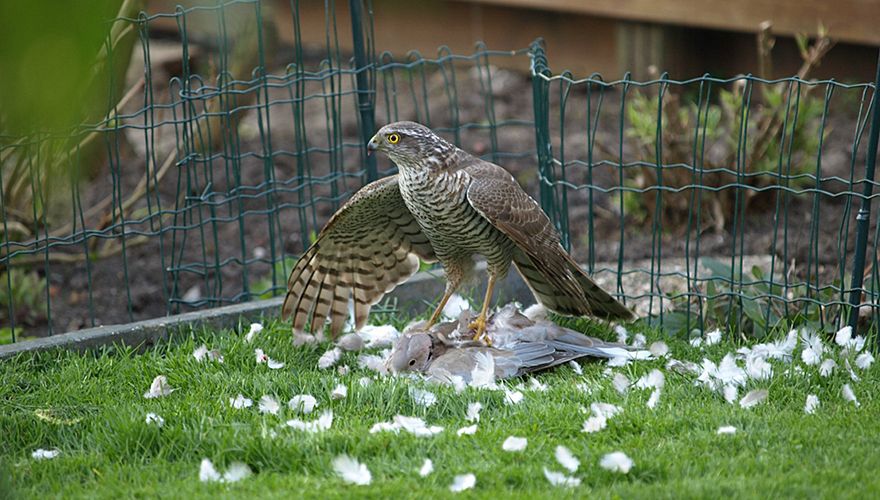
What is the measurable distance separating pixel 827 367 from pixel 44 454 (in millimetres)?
3029

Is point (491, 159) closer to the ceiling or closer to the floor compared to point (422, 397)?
closer to the ceiling

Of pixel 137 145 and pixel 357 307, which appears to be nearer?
pixel 357 307

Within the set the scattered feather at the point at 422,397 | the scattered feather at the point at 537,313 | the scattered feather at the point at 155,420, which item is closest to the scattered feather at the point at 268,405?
the scattered feather at the point at 155,420

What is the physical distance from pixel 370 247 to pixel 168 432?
163 cm

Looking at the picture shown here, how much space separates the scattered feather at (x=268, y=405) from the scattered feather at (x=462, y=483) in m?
0.99

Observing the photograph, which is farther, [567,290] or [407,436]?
[567,290]

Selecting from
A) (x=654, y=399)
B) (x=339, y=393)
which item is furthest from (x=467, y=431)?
(x=654, y=399)

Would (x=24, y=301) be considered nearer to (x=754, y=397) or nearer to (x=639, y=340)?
(x=639, y=340)

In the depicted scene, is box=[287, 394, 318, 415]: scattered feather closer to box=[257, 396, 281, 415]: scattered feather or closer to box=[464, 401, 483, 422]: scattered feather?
box=[257, 396, 281, 415]: scattered feather

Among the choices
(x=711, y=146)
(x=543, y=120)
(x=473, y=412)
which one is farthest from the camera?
(x=711, y=146)

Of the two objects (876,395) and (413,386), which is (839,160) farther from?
(413,386)

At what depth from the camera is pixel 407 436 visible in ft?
11.4

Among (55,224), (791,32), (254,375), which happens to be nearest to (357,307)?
(254,375)

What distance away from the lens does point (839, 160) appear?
7.02 m
